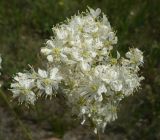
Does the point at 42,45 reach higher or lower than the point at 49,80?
higher

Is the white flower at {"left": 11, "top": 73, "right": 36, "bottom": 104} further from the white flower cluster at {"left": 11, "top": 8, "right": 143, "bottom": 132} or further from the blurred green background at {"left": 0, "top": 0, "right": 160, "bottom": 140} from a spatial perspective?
the blurred green background at {"left": 0, "top": 0, "right": 160, "bottom": 140}

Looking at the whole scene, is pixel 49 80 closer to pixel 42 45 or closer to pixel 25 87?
pixel 25 87

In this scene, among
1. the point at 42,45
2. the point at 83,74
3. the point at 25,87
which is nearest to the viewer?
the point at 83,74

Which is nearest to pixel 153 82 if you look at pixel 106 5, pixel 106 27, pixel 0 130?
pixel 106 5

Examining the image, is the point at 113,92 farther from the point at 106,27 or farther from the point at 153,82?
the point at 153,82

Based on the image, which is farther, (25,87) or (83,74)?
(25,87)

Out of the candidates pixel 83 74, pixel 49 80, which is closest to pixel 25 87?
pixel 49 80

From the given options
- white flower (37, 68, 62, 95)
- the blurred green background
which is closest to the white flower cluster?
white flower (37, 68, 62, 95)
